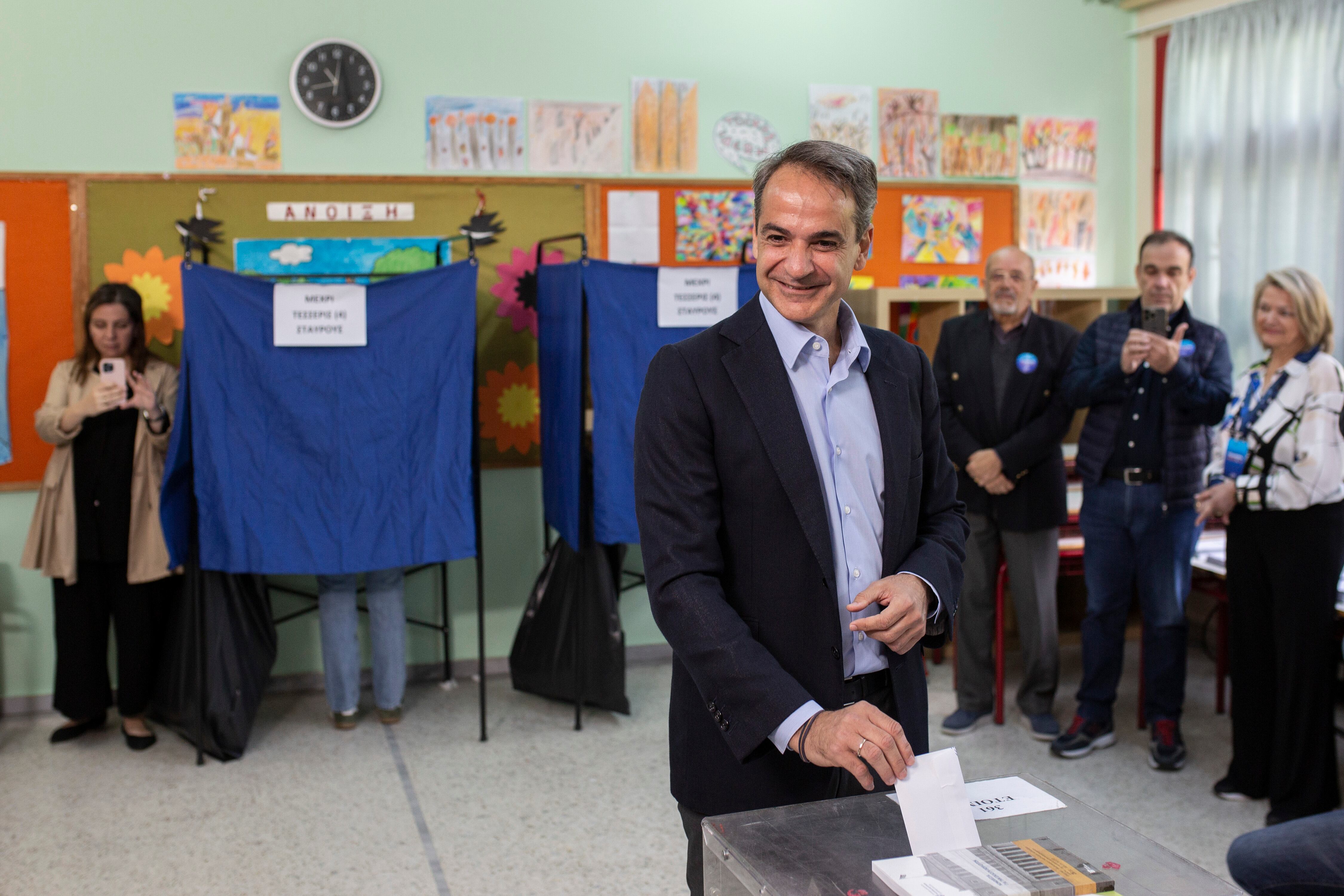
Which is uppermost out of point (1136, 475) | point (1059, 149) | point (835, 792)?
point (1059, 149)

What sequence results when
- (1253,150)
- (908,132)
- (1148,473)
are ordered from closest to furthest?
1. (1148,473)
2. (1253,150)
3. (908,132)

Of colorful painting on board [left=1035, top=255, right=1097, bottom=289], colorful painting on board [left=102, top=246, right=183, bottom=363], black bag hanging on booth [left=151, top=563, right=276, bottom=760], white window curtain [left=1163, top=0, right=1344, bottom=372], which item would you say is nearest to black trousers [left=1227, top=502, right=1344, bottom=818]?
white window curtain [left=1163, top=0, right=1344, bottom=372]

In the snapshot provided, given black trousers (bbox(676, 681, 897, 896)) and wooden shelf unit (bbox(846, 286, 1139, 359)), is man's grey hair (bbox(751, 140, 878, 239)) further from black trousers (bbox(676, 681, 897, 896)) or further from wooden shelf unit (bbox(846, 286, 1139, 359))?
wooden shelf unit (bbox(846, 286, 1139, 359))

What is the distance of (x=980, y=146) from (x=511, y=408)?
218cm

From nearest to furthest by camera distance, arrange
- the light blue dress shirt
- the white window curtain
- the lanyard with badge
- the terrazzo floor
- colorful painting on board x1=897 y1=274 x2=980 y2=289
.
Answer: the light blue dress shirt
the terrazzo floor
the lanyard with badge
the white window curtain
colorful painting on board x1=897 y1=274 x2=980 y2=289

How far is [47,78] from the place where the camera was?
11.8 ft

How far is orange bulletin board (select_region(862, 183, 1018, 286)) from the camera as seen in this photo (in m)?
4.35

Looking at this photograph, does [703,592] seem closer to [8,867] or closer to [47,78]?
[8,867]

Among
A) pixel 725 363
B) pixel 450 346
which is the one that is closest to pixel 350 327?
pixel 450 346

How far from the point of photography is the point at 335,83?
3.80 m

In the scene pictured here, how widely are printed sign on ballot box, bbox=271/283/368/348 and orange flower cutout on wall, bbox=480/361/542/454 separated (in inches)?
33.3

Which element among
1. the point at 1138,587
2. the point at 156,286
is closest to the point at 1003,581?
the point at 1138,587

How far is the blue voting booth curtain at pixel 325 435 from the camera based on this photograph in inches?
124

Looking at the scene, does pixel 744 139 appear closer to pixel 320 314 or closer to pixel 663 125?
pixel 663 125
